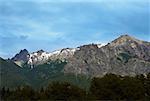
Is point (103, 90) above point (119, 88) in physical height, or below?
below

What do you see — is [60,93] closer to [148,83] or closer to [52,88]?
[52,88]

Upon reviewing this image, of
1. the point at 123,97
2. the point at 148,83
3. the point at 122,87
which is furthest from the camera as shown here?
the point at 148,83

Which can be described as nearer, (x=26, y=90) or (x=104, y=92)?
(x=104, y=92)

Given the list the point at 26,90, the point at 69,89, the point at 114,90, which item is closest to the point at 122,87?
the point at 114,90

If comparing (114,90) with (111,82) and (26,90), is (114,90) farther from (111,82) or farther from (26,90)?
(26,90)

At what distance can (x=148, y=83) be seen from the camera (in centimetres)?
4459

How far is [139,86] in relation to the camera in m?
41.6

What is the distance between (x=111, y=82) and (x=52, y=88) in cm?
641

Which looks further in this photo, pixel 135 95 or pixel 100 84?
pixel 100 84

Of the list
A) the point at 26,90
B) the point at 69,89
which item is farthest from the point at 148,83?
the point at 26,90

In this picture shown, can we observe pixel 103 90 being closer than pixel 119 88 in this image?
Yes

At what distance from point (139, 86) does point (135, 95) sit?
280 centimetres

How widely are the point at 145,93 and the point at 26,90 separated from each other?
1279 centimetres

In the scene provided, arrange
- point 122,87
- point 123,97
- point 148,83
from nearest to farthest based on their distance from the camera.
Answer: point 123,97
point 122,87
point 148,83
